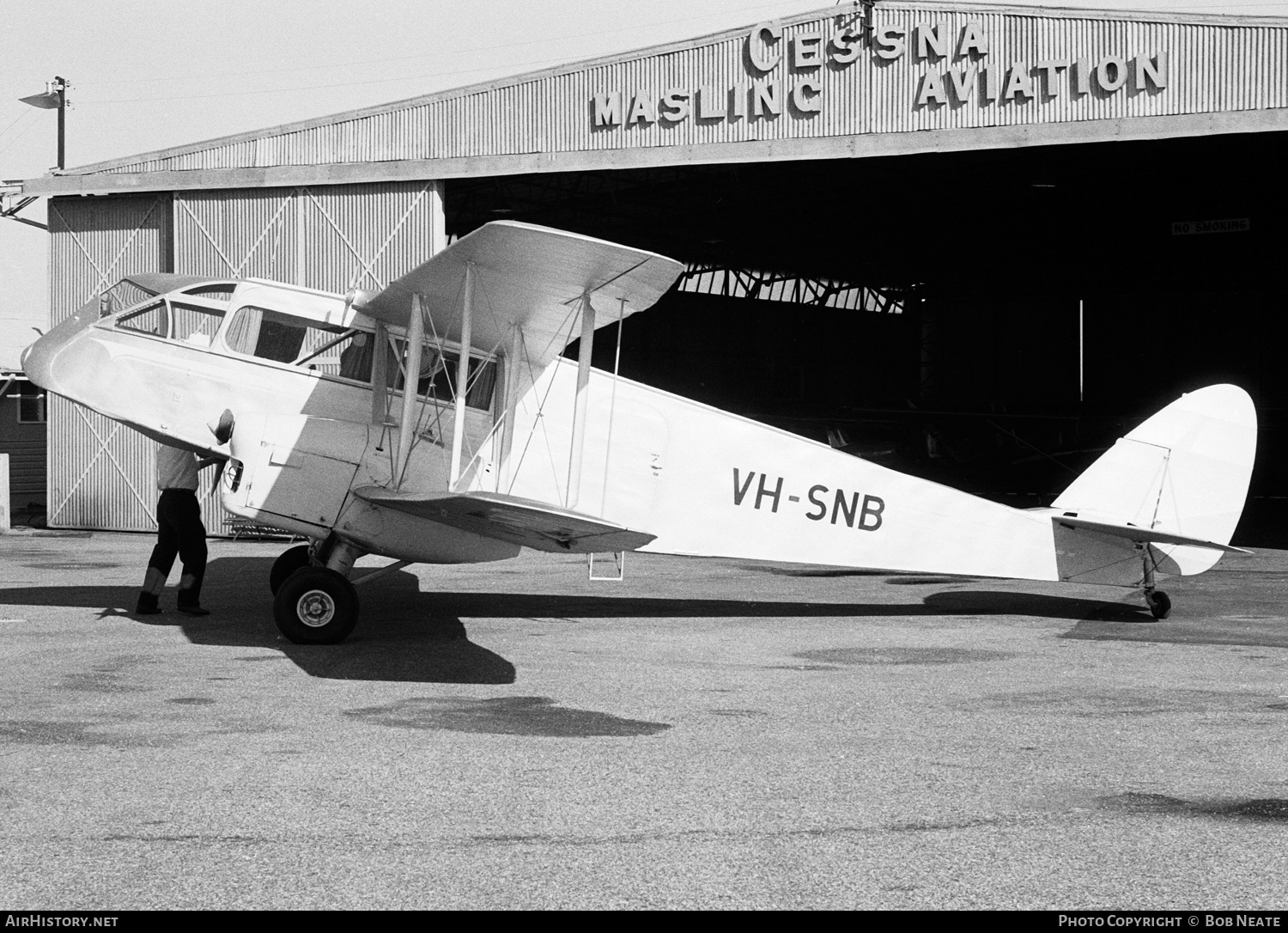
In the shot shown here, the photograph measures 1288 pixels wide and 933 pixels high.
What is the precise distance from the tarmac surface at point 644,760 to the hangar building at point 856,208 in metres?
6.22

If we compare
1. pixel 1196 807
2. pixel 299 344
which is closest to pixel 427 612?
pixel 299 344

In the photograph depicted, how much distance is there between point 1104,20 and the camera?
56.8 ft

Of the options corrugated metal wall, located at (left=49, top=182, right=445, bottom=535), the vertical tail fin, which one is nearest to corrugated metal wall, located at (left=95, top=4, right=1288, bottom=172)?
corrugated metal wall, located at (left=49, top=182, right=445, bottom=535)

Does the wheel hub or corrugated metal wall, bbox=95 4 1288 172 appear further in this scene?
corrugated metal wall, bbox=95 4 1288 172

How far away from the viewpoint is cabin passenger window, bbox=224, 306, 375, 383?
405 inches

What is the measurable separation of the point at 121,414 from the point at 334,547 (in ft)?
6.51

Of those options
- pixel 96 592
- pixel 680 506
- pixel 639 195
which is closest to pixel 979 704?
pixel 680 506

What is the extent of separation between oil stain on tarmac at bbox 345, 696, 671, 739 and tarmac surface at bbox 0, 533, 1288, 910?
0.03m

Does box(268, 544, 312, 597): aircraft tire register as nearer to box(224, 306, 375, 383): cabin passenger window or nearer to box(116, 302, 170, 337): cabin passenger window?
box(224, 306, 375, 383): cabin passenger window

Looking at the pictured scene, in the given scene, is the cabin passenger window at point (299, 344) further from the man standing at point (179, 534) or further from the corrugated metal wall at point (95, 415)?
the corrugated metal wall at point (95, 415)

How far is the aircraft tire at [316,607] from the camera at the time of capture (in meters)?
9.54

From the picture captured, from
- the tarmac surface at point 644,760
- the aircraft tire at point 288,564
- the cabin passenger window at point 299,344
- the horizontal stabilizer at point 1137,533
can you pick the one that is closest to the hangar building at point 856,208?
the aircraft tire at point 288,564

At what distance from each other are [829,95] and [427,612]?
1090 cm

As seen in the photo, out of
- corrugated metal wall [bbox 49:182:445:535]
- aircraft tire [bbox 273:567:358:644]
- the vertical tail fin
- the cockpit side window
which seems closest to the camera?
aircraft tire [bbox 273:567:358:644]
